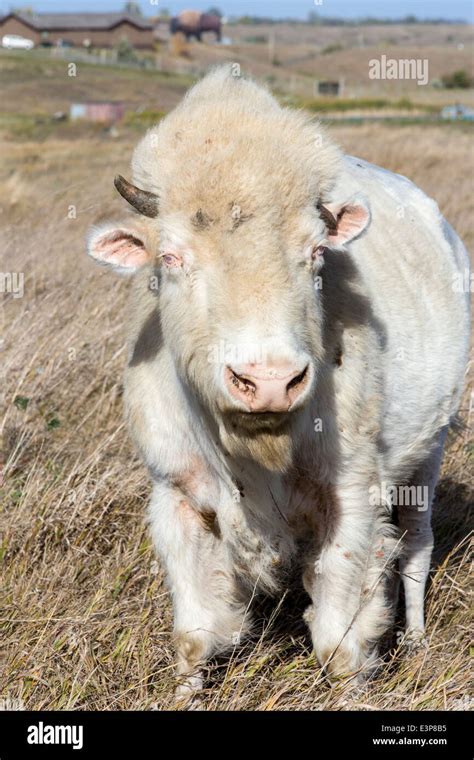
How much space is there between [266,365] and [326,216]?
3.00 ft

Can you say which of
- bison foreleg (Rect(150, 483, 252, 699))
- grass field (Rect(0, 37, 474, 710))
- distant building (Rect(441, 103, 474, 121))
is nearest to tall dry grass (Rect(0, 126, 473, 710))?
grass field (Rect(0, 37, 474, 710))

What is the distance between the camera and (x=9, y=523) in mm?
5109

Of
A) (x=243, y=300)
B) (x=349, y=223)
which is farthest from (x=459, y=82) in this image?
(x=243, y=300)

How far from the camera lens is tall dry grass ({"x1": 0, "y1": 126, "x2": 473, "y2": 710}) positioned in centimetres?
429

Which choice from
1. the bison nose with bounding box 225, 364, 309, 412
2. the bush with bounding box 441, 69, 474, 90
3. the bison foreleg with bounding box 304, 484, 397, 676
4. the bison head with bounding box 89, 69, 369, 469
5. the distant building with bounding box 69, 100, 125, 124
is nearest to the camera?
the bison nose with bounding box 225, 364, 309, 412

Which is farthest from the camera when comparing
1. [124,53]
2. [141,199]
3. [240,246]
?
[124,53]

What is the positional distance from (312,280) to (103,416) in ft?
9.37

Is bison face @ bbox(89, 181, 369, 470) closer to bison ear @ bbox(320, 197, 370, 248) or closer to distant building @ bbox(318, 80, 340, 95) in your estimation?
bison ear @ bbox(320, 197, 370, 248)

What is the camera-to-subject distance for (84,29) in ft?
342

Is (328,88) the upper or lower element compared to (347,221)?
lower

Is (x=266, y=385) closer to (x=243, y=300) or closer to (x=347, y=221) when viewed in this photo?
(x=243, y=300)

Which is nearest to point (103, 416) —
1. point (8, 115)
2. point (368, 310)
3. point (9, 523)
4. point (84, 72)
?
point (9, 523)

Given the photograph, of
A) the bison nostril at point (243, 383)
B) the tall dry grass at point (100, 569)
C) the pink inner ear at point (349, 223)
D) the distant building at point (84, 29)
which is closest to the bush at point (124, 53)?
the distant building at point (84, 29)
